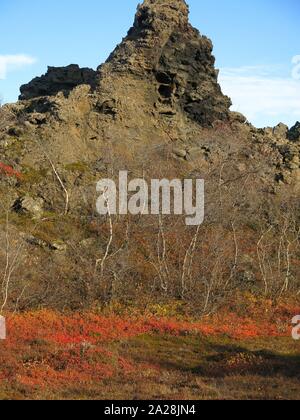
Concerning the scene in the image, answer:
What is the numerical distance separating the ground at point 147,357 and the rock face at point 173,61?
1289 inches

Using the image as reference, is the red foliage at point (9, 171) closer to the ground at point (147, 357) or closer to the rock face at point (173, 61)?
the rock face at point (173, 61)

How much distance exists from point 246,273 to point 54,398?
24.4 metres

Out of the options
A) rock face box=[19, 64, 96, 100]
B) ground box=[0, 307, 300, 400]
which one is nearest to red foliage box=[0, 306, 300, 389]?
ground box=[0, 307, 300, 400]

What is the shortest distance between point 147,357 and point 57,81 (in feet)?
153

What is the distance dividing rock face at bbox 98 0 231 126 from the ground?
32.7 metres

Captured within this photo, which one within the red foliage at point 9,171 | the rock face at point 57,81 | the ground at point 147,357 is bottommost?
the ground at point 147,357

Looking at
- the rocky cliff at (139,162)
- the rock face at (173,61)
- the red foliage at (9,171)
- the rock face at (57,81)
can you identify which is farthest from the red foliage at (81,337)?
the rock face at (57,81)

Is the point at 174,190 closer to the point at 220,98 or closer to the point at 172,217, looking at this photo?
the point at 172,217

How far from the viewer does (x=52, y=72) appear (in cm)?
6350

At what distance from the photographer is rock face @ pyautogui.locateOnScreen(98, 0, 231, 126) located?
56.9 metres

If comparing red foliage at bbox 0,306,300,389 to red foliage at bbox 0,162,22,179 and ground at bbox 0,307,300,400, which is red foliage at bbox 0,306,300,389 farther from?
red foliage at bbox 0,162,22,179

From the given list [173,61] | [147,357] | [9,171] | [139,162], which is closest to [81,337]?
[147,357]

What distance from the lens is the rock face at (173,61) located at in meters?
56.9
